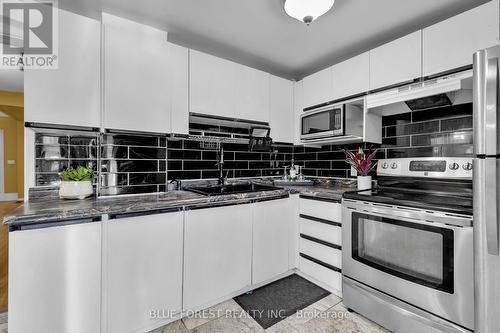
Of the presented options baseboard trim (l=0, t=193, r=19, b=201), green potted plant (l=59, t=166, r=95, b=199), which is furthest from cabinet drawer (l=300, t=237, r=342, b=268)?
baseboard trim (l=0, t=193, r=19, b=201)

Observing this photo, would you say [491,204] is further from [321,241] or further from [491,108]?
[321,241]

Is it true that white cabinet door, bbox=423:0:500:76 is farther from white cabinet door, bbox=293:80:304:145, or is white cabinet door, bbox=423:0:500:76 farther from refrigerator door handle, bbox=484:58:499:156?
white cabinet door, bbox=293:80:304:145

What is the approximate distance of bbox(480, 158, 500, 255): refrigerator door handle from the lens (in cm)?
108

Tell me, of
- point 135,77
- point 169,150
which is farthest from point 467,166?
point 135,77

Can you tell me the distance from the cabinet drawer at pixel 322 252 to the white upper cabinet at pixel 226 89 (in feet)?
4.63

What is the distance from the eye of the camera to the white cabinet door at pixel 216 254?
167cm

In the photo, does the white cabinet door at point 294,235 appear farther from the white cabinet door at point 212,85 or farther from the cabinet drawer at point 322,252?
the white cabinet door at point 212,85

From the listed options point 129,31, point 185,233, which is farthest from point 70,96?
point 185,233

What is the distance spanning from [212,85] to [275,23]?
30.3 inches

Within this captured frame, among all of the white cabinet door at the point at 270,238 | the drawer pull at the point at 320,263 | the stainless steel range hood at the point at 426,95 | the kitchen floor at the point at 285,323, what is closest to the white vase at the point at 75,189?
the kitchen floor at the point at 285,323

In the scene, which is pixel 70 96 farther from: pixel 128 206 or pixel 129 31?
pixel 128 206

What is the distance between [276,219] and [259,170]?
0.87 meters

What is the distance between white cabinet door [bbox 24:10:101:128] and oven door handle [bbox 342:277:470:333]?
234 centimetres

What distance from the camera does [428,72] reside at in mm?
1684
